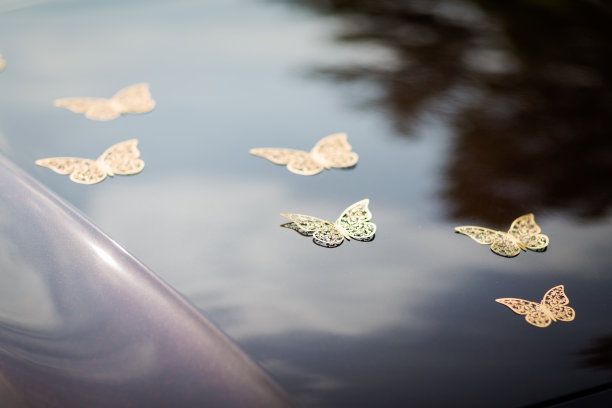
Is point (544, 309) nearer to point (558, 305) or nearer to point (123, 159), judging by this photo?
point (558, 305)

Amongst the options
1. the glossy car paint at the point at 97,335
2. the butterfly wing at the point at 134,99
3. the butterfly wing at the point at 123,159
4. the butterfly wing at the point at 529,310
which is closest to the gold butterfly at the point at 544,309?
the butterfly wing at the point at 529,310

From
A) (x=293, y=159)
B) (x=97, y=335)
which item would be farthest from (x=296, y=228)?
(x=97, y=335)

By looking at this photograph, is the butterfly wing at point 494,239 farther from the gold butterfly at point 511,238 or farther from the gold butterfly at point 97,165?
the gold butterfly at point 97,165

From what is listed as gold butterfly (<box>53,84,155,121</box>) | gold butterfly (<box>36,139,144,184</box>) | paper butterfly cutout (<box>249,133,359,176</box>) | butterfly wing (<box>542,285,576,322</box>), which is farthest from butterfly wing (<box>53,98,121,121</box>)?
butterfly wing (<box>542,285,576,322</box>)

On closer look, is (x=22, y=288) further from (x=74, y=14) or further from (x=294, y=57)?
(x=74, y=14)

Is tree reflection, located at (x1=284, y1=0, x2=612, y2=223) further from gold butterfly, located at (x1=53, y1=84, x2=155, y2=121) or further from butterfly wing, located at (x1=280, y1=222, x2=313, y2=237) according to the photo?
gold butterfly, located at (x1=53, y1=84, x2=155, y2=121)

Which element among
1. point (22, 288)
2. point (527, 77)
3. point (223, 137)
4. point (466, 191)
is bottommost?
point (22, 288)

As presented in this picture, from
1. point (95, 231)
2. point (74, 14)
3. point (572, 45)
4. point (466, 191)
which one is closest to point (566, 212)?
point (466, 191)
